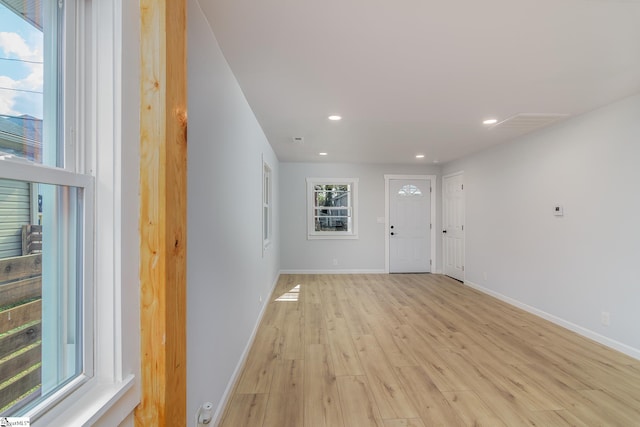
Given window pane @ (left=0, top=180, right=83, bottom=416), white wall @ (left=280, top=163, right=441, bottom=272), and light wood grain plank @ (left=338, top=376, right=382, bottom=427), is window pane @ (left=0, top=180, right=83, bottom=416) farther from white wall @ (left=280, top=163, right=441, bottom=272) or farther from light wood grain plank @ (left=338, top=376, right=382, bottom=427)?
white wall @ (left=280, top=163, right=441, bottom=272)

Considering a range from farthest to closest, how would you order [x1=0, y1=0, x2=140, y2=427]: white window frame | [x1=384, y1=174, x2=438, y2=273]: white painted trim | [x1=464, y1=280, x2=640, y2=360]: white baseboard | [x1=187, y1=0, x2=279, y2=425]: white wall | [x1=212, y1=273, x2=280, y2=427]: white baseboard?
[x1=384, y1=174, x2=438, y2=273]: white painted trim < [x1=464, y1=280, x2=640, y2=360]: white baseboard < [x1=212, y1=273, x2=280, y2=427]: white baseboard < [x1=187, y1=0, x2=279, y2=425]: white wall < [x1=0, y1=0, x2=140, y2=427]: white window frame

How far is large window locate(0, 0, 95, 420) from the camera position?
0.62m

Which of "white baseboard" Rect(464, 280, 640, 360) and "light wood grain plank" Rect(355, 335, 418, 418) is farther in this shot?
"white baseboard" Rect(464, 280, 640, 360)

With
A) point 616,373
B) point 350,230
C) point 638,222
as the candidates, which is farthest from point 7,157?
point 350,230

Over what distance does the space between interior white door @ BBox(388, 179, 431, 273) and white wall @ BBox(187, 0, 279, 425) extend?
437 centimetres

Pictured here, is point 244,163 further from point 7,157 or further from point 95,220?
point 7,157

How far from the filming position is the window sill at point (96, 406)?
693 mm

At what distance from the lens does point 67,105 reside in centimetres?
78

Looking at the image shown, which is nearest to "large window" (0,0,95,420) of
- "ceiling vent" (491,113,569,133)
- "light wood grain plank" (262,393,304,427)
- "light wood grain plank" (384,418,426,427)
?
"light wood grain plank" (262,393,304,427)

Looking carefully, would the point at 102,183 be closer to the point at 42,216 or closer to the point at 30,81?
the point at 42,216

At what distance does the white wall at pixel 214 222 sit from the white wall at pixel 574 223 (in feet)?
11.8

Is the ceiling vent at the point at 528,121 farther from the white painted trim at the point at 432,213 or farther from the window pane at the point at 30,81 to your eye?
the window pane at the point at 30,81

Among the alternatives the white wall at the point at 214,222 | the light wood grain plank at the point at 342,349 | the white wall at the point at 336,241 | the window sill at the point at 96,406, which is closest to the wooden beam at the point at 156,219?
the window sill at the point at 96,406

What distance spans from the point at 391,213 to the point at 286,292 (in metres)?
3.00
